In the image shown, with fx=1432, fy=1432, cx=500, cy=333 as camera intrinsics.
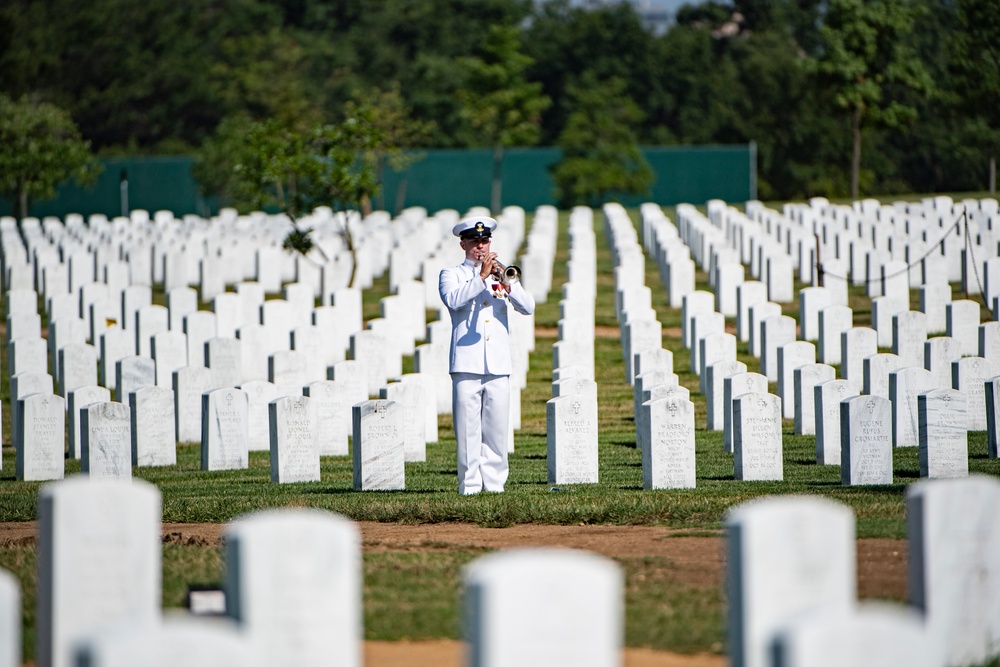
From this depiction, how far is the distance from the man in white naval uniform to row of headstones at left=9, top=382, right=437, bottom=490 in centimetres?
75

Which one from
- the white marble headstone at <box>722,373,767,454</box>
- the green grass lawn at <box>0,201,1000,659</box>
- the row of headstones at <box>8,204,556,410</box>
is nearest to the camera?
the green grass lawn at <box>0,201,1000,659</box>

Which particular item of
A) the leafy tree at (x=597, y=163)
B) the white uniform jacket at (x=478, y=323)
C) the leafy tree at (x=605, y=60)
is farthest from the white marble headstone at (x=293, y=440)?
the leafy tree at (x=605, y=60)

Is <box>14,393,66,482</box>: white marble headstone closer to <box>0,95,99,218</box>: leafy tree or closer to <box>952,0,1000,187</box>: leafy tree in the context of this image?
<box>0,95,99,218</box>: leafy tree

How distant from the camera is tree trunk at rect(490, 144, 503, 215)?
50.1 meters

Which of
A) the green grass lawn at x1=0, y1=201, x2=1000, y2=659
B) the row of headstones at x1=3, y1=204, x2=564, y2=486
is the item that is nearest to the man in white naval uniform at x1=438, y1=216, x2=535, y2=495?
the green grass lawn at x1=0, y1=201, x2=1000, y2=659

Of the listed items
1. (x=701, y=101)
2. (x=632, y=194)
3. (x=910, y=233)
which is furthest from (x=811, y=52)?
(x=910, y=233)

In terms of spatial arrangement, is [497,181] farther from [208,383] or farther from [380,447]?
[380,447]

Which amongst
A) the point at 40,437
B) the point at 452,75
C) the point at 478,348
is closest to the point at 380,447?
the point at 478,348

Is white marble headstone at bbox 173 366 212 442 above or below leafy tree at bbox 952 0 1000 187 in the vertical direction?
below

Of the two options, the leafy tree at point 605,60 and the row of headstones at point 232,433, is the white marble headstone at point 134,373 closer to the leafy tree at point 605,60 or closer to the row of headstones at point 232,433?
the row of headstones at point 232,433

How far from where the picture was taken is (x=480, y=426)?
31.4 feet

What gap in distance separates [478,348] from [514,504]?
1079mm

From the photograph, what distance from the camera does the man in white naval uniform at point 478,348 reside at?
368 inches

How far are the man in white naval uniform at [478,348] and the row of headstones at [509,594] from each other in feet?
14.3
